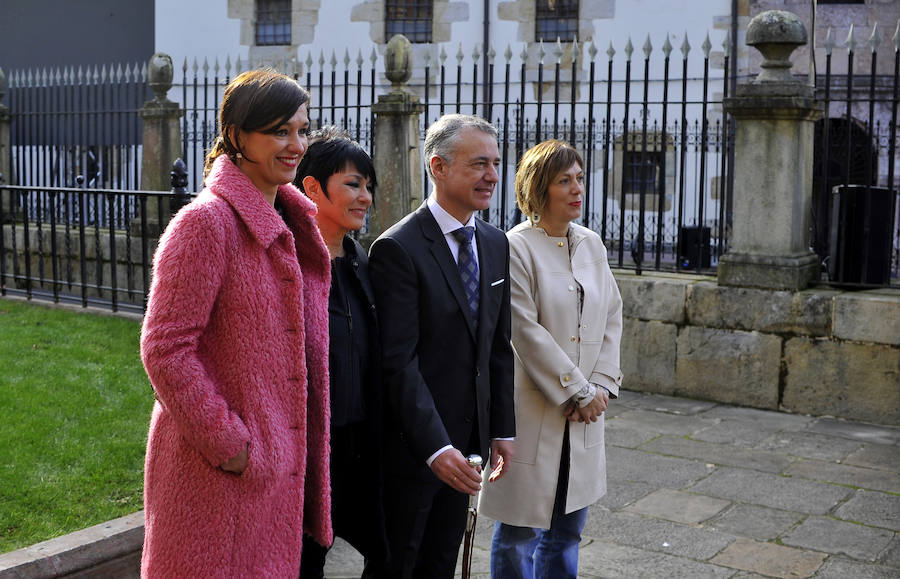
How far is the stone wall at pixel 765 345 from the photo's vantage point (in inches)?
297

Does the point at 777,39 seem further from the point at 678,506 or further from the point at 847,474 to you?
the point at 678,506

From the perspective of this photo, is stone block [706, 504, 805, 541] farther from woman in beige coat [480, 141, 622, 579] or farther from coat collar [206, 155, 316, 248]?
coat collar [206, 155, 316, 248]

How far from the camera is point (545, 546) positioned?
3998mm

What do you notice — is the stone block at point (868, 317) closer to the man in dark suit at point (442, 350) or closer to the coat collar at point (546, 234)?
the coat collar at point (546, 234)

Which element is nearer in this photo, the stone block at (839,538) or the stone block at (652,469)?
the stone block at (839,538)

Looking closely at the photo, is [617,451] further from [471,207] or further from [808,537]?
[471,207]

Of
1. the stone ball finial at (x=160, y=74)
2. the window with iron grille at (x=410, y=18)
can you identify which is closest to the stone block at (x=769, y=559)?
the stone ball finial at (x=160, y=74)

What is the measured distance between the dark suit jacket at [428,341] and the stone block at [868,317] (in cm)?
471

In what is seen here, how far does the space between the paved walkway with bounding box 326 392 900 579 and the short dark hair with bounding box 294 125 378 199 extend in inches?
81.9

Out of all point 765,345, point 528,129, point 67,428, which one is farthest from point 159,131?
point 765,345

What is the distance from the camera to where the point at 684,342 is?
8.32 m

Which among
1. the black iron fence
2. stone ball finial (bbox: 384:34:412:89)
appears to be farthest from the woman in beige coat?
the black iron fence

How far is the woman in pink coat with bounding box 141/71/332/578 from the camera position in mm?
2561

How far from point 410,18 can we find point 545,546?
57.1ft
